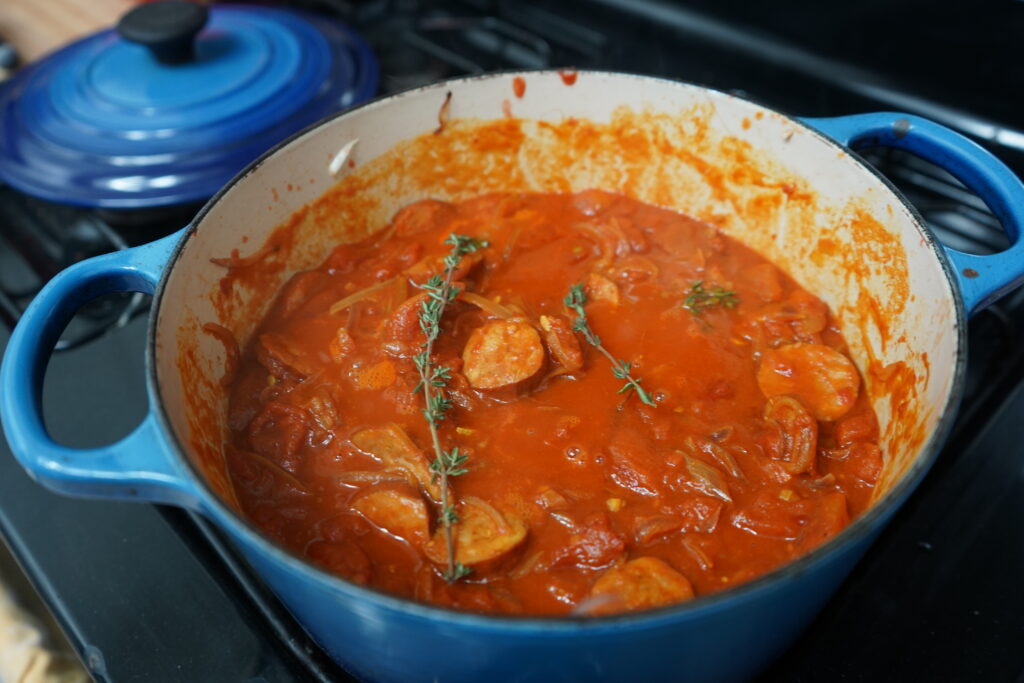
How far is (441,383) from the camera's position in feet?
6.54

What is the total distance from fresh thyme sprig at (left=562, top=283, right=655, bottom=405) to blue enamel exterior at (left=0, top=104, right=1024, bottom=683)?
0.66 metres

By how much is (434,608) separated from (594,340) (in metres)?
1.08

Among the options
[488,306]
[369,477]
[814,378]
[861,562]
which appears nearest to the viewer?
[369,477]

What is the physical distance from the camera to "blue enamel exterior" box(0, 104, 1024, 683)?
3.88ft

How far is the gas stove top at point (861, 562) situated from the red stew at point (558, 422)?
279 mm

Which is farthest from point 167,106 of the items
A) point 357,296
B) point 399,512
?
point 399,512

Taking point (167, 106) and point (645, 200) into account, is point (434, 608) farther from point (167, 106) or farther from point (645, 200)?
point (167, 106)

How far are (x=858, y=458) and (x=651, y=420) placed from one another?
1.65 ft

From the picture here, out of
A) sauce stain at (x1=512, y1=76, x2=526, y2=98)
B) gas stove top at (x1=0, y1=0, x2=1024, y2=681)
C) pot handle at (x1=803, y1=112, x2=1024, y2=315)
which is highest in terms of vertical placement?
pot handle at (x1=803, y1=112, x2=1024, y2=315)

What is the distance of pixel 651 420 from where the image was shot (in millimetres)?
1967

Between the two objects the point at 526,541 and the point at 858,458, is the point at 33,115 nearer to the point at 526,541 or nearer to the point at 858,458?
the point at 526,541

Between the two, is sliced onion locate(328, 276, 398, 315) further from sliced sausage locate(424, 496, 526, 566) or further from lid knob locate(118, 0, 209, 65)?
lid knob locate(118, 0, 209, 65)

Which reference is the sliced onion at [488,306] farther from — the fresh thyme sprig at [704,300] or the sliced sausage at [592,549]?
the sliced sausage at [592,549]

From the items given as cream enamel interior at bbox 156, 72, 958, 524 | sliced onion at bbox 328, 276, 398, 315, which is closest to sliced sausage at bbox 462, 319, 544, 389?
sliced onion at bbox 328, 276, 398, 315
